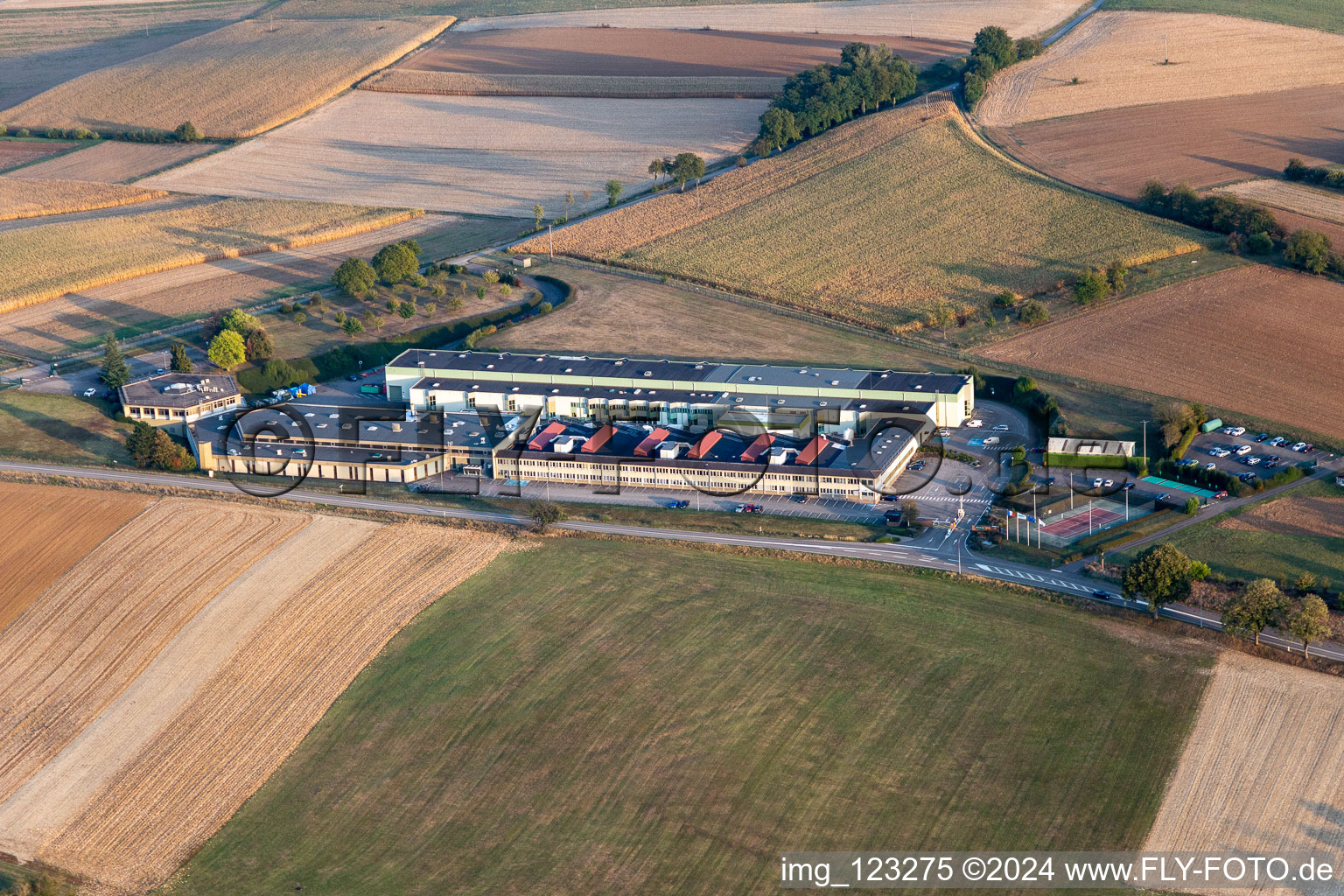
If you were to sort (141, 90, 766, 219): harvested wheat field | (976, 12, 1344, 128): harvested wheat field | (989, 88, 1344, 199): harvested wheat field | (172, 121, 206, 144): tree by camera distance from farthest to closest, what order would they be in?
1. (172, 121, 206, 144): tree
2. (976, 12, 1344, 128): harvested wheat field
3. (141, 90, 766, 219): harvested wheat field
4. (989, 88, 1344, 199): harvested wheat field

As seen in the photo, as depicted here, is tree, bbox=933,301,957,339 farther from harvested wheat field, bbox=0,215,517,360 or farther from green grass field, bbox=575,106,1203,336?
harvested wheat field, bbox=0,215,517,360

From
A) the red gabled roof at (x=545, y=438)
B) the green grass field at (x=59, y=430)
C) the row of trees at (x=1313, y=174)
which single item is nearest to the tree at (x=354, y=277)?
the green grass field at (x=59, y=430)

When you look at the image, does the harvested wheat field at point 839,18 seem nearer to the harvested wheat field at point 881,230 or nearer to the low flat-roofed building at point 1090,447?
the harvested wheat field at point 881,230

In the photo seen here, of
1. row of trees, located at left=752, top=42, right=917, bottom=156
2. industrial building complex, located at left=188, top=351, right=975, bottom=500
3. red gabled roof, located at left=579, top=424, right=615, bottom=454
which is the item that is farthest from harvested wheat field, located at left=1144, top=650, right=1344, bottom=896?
row of trees, located at left=752, top=42, right=917, bottom=156

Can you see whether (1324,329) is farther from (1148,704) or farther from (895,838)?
(895,838)

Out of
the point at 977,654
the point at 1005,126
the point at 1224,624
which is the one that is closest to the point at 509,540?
the point at 977,654

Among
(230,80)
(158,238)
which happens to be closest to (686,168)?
(158,238)
